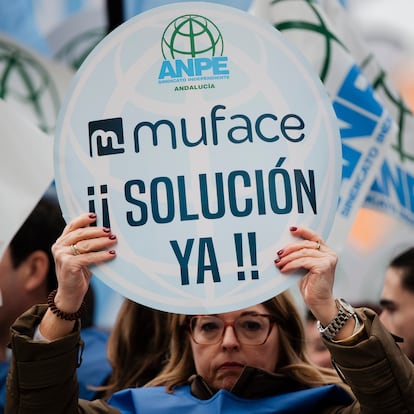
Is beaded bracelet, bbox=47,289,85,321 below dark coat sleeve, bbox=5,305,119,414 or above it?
above

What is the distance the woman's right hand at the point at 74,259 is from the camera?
297 cm

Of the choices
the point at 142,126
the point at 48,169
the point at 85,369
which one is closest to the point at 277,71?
the point at 142,126

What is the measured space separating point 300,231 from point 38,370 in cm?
77

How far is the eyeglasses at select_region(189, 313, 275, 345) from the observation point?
133 inches

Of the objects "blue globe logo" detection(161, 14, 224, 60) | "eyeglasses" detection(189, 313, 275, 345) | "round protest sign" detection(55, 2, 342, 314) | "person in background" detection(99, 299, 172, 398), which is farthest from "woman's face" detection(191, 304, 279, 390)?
"blue globe logo" detection(161, 14, 224, 60)

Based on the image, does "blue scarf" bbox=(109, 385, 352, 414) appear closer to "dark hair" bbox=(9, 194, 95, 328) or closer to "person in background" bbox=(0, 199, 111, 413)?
"person in background" bbox=(0, 199, 111, 413)

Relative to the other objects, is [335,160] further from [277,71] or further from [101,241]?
[101,241]

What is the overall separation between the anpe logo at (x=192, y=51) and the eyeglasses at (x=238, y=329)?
0.74 m

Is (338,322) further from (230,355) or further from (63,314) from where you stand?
(63,314)

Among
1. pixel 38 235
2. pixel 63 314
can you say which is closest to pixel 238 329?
pixel 63 314

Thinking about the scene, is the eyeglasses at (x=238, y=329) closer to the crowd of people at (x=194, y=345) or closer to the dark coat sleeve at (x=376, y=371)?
the crowd of people at (x=194, y=345)

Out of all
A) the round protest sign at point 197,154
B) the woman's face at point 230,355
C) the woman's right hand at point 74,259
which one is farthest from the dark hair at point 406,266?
the woman's right hand at point 74,259

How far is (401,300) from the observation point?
4039mm

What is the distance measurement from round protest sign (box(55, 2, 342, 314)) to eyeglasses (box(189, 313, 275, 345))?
418mm
